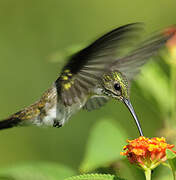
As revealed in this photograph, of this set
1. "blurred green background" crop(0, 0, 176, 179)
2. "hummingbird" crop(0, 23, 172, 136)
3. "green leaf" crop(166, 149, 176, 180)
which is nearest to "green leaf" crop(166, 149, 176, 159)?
"green leaf" crop(166, 149, 176, 180)

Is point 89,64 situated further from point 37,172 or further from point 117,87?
point 37,172

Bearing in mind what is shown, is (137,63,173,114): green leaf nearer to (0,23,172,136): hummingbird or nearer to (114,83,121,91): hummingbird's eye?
(0,23,172,136): hummingbird

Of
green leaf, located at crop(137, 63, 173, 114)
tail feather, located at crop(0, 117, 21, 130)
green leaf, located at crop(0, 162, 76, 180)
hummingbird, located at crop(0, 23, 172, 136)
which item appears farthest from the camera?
green leaf, located at crop(137, 63, 173, 114)

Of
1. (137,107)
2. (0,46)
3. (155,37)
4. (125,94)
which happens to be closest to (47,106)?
(125,94)

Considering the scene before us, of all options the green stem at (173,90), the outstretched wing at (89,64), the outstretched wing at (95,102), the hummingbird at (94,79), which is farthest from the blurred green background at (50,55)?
the outstretched wing at (89,64)

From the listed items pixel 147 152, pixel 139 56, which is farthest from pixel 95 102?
pixel 147 152

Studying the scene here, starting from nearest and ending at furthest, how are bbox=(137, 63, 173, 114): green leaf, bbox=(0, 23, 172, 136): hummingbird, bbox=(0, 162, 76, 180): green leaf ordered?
bbox=(0, 23, 172, 136): hummingbird
bbox=(0, 162, 76, 180): green leaf
bbox=(137, 63, 173, 114): green leaf

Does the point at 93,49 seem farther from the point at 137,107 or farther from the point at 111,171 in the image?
the point at 137,107
